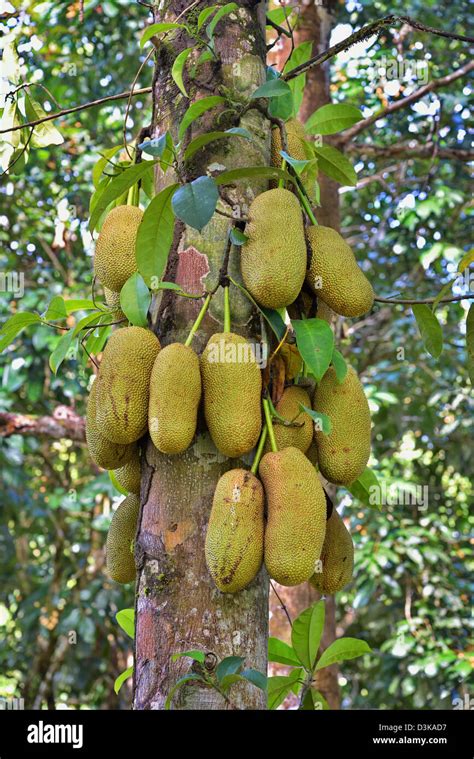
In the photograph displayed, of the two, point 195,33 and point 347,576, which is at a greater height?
point 195,33

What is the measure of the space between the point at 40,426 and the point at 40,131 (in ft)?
5.93

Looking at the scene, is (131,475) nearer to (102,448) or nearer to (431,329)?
(102,448)

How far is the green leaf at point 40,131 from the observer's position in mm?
1431

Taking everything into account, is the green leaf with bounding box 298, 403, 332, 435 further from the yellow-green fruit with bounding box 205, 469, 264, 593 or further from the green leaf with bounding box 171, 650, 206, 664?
the green leaf with bounding box 171, 650, 206, 664

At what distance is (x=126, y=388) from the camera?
3.08 ft

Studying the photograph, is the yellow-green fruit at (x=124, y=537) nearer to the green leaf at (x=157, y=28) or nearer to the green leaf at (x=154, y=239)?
the green leaf at (x=154, y=239)

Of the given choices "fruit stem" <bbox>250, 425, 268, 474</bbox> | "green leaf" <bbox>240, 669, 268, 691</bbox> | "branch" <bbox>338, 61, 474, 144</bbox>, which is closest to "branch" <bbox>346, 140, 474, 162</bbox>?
"branch" <bbox>338, 61, 474, 144</bbox>

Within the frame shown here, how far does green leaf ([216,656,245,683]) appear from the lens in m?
0.83

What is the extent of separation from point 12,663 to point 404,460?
2.46m

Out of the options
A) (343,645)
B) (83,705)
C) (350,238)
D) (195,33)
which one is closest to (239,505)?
(343,645)

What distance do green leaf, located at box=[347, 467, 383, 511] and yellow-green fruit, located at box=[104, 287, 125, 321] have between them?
0.43m

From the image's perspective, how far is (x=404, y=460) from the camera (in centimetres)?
405

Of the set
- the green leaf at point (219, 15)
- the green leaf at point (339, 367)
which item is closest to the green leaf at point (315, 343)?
the green leaf at point (339, 367)

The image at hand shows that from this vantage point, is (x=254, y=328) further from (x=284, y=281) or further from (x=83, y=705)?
(x=83, y=705)
